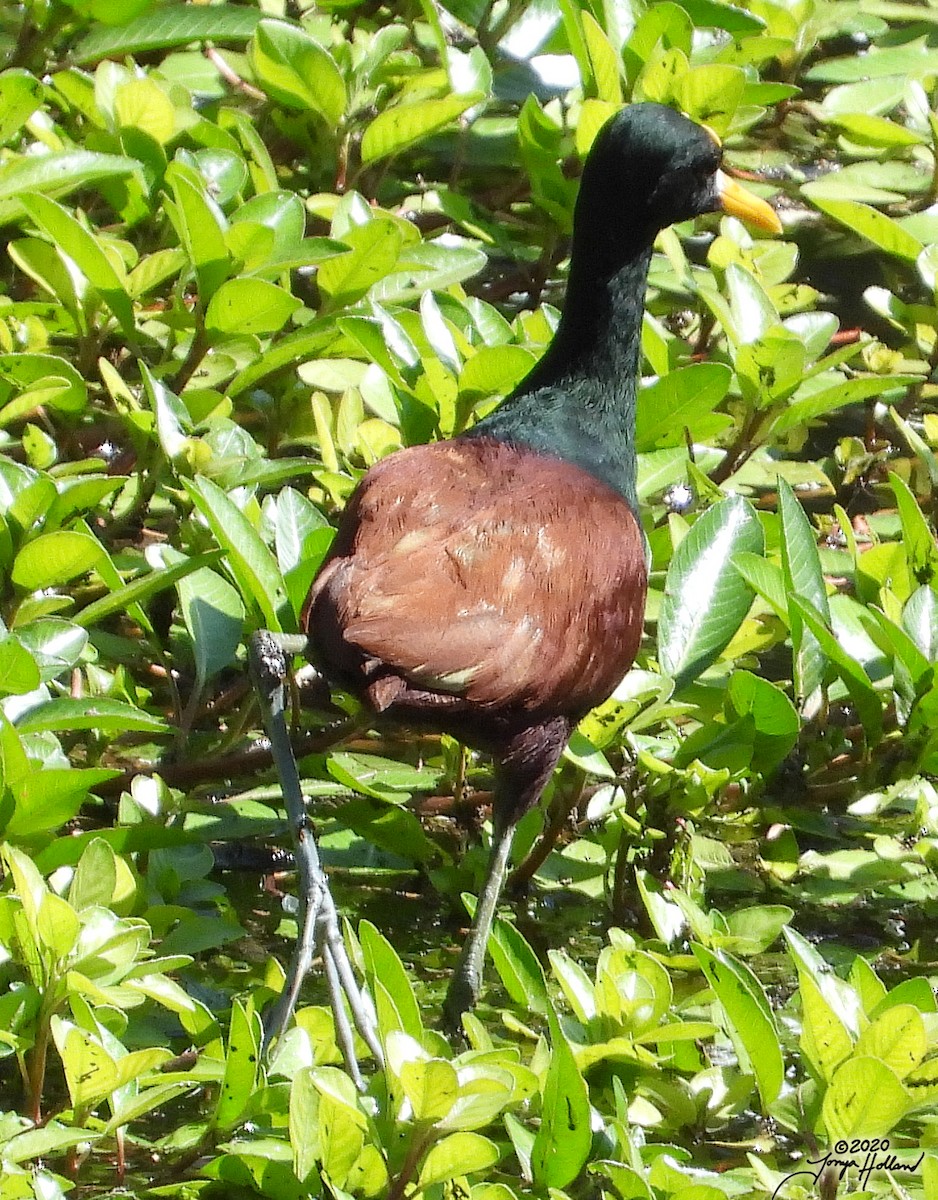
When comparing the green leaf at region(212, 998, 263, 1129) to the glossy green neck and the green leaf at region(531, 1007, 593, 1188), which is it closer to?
the green leaf at region(531, 1007, 593, 1188)

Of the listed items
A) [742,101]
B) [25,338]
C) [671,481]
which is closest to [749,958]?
[671,481]

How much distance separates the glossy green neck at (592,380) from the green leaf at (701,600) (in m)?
0.17

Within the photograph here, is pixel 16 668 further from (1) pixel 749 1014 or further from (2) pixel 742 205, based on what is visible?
Result: (2) pixel 742 205

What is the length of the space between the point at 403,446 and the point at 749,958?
1047 mm

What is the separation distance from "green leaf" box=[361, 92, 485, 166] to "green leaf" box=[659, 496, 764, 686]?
112 centimetres

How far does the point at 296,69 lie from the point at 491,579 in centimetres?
160

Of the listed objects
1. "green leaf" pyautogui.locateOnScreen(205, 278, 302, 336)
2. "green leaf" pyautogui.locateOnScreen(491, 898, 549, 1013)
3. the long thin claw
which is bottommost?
the long thin claw

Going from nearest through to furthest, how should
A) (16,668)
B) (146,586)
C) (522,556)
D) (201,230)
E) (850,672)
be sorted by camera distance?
(16,668) → (522,556) → (146,586) → (850,672) → (201,230)

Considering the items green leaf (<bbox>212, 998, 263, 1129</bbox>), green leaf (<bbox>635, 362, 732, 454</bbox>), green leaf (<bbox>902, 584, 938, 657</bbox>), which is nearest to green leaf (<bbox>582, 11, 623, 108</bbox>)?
green leaf (<bbox>635, 362, 732, 454</bbox>)

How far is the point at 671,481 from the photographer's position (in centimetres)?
318

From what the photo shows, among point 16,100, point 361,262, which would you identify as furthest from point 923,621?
point 16,100

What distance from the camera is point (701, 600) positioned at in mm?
2734

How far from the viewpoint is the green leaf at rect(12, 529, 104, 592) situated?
244cm

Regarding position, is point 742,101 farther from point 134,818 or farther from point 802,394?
point 134,818
